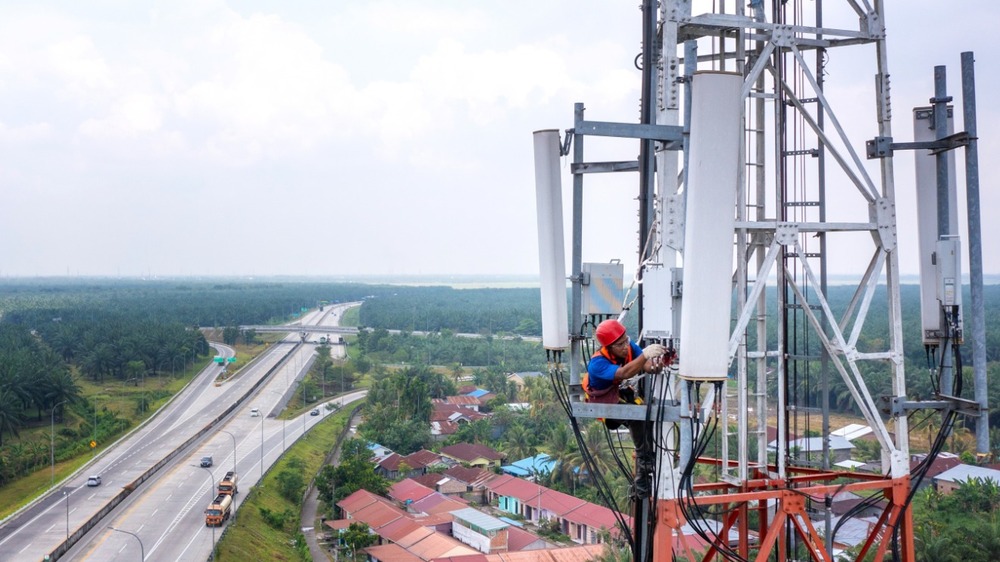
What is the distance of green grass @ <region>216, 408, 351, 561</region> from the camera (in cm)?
2762

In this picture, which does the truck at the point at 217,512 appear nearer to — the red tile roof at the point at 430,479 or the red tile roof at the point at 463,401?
the red tile roof at the point at 430,479

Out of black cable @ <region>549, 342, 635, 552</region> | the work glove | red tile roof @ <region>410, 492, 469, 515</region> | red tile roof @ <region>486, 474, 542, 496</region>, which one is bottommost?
red tile roof @ <region>410, 492, 469, 515</region>

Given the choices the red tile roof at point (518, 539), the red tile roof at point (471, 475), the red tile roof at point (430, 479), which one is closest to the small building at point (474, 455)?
the red tile roof at point (471, 475)

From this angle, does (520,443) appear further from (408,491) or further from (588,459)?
(588,459)

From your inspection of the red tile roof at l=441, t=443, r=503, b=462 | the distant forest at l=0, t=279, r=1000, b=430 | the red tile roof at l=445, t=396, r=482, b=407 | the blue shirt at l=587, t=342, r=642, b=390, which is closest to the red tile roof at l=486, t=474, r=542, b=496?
the red tile roof at l=441, t=443, r=503, b=462

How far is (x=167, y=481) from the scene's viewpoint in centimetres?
3597

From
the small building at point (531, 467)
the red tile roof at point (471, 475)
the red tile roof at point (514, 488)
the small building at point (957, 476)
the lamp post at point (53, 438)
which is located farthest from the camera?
the small building at point (531, 467)

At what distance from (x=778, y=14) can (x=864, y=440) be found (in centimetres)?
3964

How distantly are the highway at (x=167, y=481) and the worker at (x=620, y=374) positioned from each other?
75.1 feet

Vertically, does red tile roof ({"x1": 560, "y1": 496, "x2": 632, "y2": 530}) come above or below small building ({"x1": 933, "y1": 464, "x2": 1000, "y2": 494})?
below

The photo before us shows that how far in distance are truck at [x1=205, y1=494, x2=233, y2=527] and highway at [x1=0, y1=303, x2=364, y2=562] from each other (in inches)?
12.8

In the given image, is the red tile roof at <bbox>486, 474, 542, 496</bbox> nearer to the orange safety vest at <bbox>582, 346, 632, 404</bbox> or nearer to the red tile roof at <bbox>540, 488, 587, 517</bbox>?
the red tile roof at <bbox>540, 488, 587, 517</bbox>

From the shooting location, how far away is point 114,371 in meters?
61.2

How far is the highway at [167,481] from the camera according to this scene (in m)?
27.0
